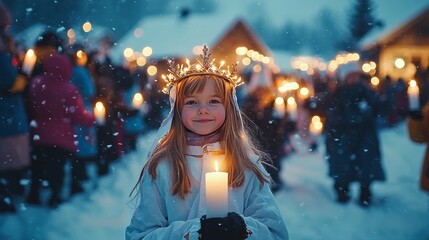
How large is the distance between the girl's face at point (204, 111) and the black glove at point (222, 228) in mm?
550

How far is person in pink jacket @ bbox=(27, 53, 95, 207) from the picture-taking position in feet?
20.3

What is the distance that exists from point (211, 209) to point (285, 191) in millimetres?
5210

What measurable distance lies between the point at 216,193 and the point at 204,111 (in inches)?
24.0

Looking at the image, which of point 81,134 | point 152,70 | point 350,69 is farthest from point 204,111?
point 152,70

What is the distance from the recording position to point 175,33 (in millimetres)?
15422

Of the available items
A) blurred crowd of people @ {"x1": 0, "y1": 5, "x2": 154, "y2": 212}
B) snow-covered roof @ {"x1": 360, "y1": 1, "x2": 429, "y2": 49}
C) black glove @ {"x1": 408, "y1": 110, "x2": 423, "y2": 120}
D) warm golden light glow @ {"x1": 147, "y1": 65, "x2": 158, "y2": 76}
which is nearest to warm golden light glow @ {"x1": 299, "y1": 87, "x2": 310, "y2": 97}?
warm golden light glow @ {"x1": 147, "y1": 65, "x2": 158, "y2": 76}

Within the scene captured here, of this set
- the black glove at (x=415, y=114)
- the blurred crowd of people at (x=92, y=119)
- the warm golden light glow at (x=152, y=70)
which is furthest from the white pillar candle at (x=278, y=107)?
Answer: the warm golden light glow at (x=152, y=70)

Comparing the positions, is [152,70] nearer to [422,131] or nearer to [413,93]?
[422,131]

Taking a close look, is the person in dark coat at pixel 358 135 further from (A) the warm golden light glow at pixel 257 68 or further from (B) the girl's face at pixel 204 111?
(B) the girl's face at pixel 204 111

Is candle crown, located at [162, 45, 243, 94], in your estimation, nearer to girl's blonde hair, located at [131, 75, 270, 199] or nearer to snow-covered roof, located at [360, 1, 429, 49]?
girl's blonde hair, located at [131, 75, 270, 199]

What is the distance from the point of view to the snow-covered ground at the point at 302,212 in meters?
5.69

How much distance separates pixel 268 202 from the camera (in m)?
2.73

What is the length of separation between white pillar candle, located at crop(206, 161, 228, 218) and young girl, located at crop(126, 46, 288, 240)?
12 centimetres

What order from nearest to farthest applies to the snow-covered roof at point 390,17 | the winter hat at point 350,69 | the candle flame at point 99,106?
1. the candle flame at point 99,106
2. the winter hat at point 350,69
3. the snow-covered roof at point 390,17
